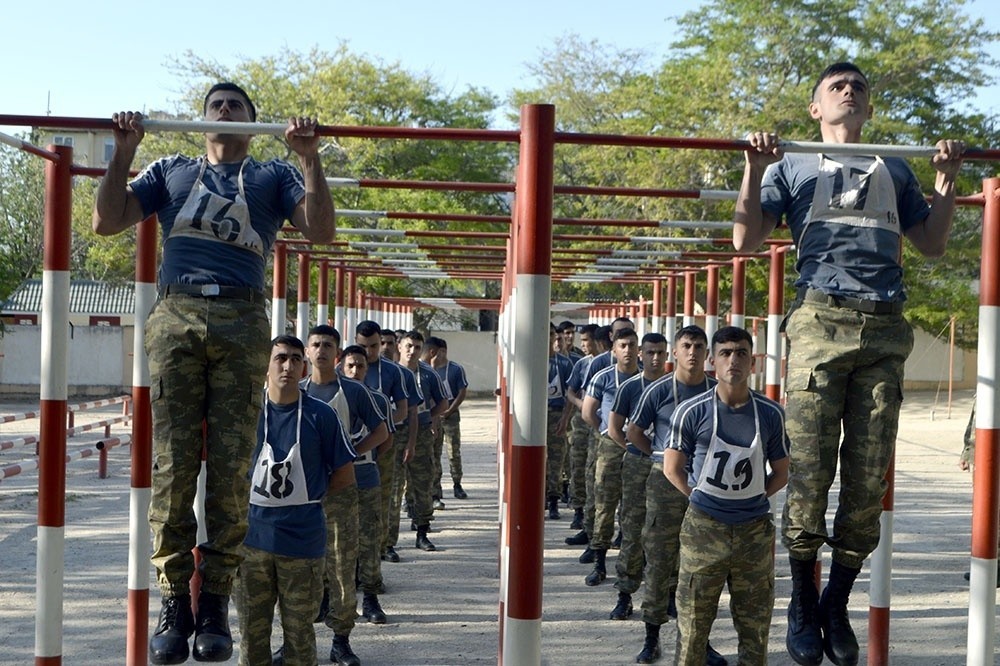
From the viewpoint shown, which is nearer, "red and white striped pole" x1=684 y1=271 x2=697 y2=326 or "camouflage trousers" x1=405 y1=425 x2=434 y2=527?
"camouflage trousers" x1=405 y1=425 x2=434 y2=527

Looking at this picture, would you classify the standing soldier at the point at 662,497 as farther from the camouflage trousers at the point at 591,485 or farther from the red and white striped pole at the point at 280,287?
the camouflage trousers at the point at 591,485

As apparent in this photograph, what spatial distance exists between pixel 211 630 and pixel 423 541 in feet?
20.5

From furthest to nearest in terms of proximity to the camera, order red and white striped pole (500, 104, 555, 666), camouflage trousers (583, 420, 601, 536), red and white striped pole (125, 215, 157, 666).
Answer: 1. camouflage trousers (583, 420, 601, 536)
2. red and white striped pole (125, 215, 157, 666)
3. red and white striped pole (500, 104, 555, 666)

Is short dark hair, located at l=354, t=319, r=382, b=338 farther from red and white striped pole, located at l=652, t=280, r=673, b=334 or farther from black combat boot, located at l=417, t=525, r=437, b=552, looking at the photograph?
red and white striped pole, located at l=652, t=280, r=673, b=334

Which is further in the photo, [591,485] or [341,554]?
[591,485]

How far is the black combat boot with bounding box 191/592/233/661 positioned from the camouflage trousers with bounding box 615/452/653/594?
157 inches

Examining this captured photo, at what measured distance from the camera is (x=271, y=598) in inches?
198

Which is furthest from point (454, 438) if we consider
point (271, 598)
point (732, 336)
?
point (732, 336)

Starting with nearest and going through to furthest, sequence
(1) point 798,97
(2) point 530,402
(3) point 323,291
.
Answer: (2) point 530,402 < (3) point 323,291 < (1) point 798,97

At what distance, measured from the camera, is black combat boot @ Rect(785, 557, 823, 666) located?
3.88 meters

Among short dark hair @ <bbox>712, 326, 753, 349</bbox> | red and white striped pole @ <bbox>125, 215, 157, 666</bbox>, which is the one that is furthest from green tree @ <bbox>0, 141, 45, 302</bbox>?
short dark hair @ <bbox>712, 326, 753, 349</bbox>

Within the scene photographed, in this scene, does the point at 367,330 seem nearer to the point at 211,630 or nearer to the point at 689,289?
the point at 689,289

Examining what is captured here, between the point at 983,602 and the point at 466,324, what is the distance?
1217 inches

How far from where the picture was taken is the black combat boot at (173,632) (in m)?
3.75
